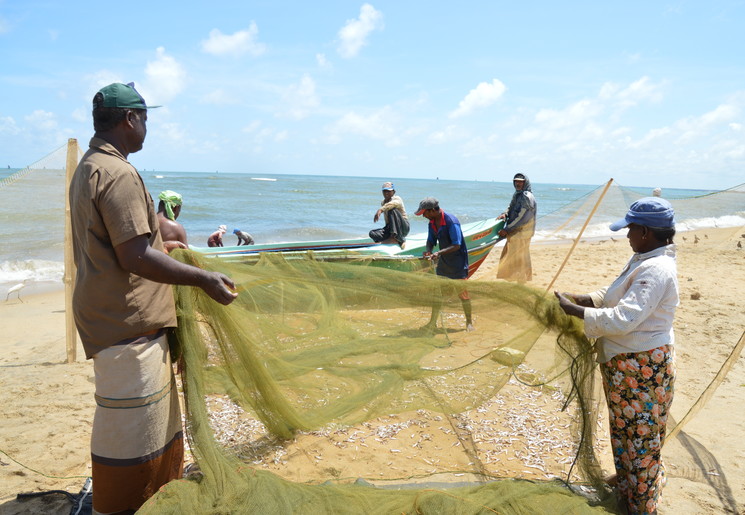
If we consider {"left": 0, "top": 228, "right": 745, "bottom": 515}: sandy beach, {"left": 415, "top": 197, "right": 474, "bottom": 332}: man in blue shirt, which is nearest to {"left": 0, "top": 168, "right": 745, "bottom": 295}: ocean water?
{"left": 0, "top": 228, "right": 745, "bottom": 515}: sandy beach

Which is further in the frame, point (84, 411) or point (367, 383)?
point (84, 411)

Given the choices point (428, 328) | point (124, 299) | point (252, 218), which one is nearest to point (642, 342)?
point (428, 328)

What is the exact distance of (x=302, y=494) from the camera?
8.71 feet

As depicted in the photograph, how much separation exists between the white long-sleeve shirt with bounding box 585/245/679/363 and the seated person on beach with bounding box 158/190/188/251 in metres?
3.23

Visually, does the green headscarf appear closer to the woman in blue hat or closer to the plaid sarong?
the plaid sarong

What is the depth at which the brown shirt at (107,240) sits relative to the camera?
80.7 inches

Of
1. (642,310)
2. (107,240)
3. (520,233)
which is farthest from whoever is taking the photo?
(520,233)

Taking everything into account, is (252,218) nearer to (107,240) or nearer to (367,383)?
(367,383)

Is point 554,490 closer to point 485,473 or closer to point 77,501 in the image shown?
point 485,473

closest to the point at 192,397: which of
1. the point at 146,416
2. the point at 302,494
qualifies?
the point at 146,416

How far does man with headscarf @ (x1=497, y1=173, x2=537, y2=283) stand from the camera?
8031 mm

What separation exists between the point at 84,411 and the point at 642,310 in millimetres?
4415

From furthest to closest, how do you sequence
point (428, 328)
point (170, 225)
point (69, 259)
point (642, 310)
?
point (69, 259), point (170, 225), point (428, 328), point (642, 310)

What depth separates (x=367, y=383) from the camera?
10.9ft
